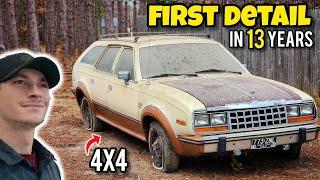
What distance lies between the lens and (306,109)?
6.73m

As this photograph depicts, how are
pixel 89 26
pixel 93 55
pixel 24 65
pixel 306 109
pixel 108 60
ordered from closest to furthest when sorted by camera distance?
pixel 24 65
pixel 306 109
pixel 108 60
pixel 93 55
pixel 89 26

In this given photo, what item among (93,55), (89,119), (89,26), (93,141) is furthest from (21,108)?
(89,26)

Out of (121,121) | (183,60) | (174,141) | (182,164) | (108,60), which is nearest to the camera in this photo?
(174,141)

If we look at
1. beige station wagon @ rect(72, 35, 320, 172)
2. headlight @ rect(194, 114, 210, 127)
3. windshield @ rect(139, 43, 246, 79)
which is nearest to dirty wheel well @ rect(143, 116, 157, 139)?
beige station wagon @ rect(72, 35, 320, 172)

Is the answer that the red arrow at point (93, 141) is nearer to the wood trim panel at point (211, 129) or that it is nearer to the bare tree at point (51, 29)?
the wood trim panel at point (211, 129)

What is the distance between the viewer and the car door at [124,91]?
7.40 m

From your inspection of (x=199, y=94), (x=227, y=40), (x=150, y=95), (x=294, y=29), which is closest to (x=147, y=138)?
(x=150, y=95)

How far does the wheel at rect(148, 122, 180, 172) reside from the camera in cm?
651

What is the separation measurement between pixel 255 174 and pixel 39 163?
504 centimetres

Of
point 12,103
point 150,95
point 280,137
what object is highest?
point 12,103

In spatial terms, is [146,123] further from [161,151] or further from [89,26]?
[89,26]

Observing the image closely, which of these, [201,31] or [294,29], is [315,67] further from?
[201,31]

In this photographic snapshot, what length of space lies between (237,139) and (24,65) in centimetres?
471

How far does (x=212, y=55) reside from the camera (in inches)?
310
